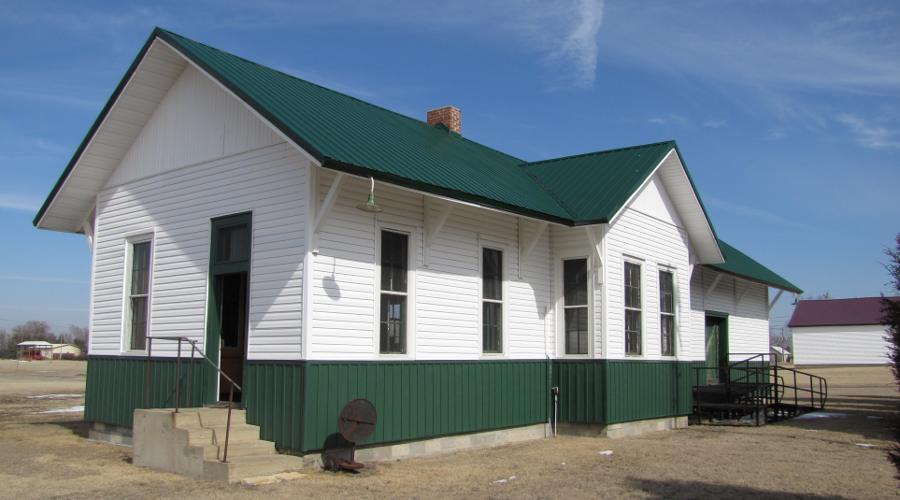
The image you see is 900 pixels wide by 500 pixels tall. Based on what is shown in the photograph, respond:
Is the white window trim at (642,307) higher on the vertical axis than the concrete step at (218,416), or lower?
higher

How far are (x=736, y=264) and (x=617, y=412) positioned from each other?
33.9 ft

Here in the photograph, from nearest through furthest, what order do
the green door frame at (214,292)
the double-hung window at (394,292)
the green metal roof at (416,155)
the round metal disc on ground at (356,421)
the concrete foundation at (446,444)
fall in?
the round metal disc on ground at (356,421) → the green metal roof at (416,155) → the concrete foundation at (446,444) → the double-hung window at (394,292) → the green door frame at (214,292)

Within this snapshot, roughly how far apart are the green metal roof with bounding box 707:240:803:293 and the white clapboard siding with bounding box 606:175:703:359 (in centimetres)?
357

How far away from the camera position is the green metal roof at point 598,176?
583 inches

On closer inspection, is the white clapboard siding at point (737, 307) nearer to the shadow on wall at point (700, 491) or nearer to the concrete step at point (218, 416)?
the shadow on wall at point (700, 491)

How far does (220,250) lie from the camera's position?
12.0m

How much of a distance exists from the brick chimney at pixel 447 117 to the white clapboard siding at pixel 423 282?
13.3 ft

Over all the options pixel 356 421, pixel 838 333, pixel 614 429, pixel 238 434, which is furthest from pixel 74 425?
pixel 838 333

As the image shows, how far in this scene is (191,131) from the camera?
1270cm

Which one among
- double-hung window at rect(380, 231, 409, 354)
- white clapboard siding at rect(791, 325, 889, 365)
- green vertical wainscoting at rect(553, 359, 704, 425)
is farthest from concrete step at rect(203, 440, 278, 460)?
white clapboard siding at rect(791, 325, 889, 365)

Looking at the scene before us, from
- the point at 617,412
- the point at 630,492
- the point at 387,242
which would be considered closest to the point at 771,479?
the point at 630,492

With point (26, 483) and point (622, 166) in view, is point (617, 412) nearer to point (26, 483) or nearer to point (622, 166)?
point (622, 166)

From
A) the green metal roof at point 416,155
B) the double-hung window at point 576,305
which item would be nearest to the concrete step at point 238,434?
the green metal roof at point 416,155

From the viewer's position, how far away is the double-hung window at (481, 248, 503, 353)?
44.5ft
